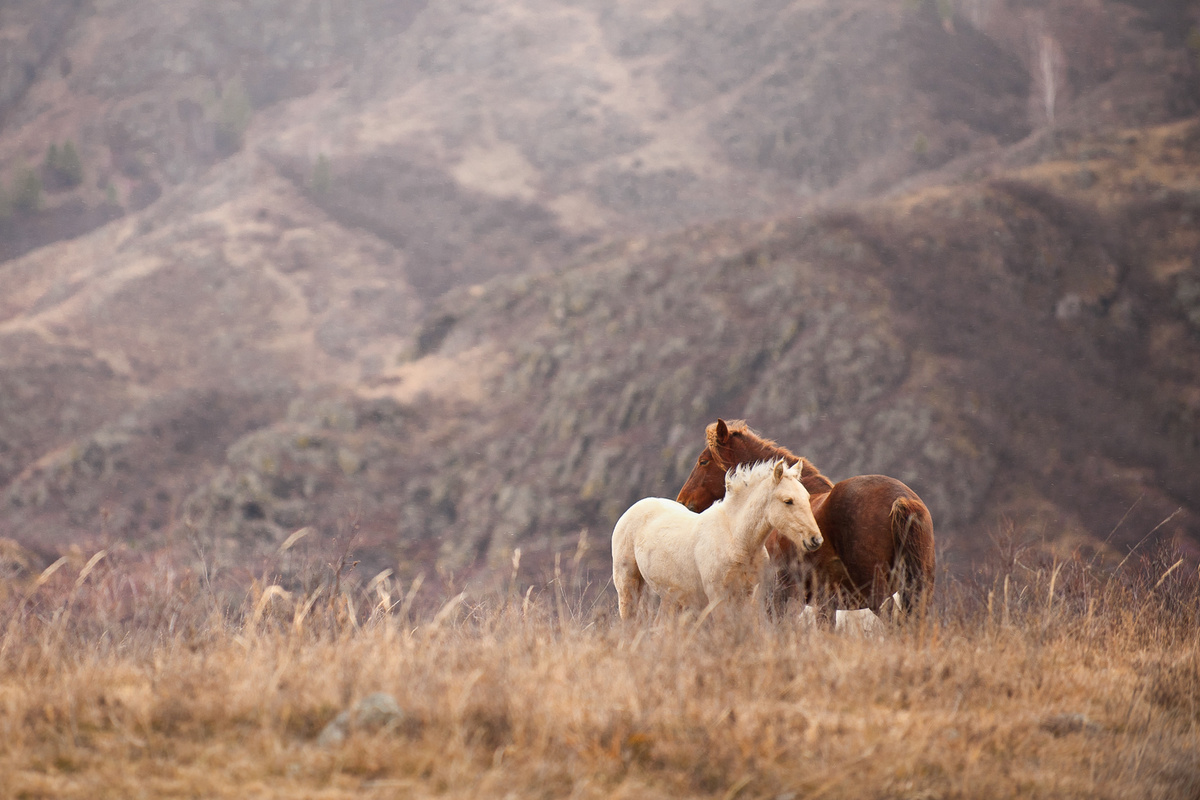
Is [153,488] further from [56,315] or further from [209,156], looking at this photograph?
[209,156]

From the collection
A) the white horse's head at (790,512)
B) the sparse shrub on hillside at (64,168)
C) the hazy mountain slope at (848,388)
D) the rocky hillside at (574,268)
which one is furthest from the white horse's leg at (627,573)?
the sparse shrub on hillside at (64,168)

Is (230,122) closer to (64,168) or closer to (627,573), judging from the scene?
(64,168)

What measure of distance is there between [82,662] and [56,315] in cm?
7498

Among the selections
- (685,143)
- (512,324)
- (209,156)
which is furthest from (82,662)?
(209,156)

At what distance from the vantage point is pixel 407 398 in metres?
52.4

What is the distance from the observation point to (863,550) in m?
8.98

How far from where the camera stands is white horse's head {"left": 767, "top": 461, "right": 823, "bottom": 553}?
769 cm

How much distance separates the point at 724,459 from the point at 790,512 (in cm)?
238

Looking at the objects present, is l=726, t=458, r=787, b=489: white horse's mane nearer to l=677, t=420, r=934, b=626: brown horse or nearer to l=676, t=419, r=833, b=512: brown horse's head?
l=677, t=420, r=934, b=626: brown horse

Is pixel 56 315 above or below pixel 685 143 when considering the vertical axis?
below

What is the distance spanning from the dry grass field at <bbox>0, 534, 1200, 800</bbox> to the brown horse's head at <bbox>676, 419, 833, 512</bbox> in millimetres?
3462

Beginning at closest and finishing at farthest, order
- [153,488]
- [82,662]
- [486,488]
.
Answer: [82,662]
[486,488]
[153,488]

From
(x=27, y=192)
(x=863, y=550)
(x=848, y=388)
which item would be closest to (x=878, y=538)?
(x=863, y=550)

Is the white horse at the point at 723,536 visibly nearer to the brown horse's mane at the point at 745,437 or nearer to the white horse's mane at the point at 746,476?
the white horse's mane at the point at 746,476
